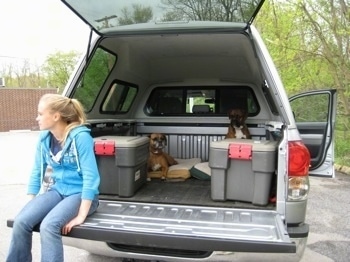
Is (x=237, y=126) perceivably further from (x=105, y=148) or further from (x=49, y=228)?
(x=49, y=228)

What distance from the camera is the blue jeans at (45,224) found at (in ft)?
8.41

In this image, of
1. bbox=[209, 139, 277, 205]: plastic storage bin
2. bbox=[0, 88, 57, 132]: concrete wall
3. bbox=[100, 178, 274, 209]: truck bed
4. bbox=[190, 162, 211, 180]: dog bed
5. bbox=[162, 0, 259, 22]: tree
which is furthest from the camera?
bbox=[0, 88, 57, 132]: concrete wall

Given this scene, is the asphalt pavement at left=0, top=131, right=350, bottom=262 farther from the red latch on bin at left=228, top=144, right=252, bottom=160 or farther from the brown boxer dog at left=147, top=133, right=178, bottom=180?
the red latch on bin at left=228, top=144, right=252, bottom=160

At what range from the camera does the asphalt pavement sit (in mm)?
4016

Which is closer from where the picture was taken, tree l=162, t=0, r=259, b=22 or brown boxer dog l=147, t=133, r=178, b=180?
tree l=162, t=0, r=259, b=22

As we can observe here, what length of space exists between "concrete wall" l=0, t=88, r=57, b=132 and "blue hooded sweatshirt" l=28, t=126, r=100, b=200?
86.9 ft

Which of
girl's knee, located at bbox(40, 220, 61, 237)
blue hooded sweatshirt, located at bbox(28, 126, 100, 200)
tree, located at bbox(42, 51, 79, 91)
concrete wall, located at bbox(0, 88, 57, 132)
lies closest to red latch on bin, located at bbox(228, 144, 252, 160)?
blue hooded sweatshirt, located at bbox(28, 126, 100, 200)

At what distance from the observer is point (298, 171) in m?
2.83

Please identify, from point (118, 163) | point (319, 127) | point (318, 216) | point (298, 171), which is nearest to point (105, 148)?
point (118, 163)

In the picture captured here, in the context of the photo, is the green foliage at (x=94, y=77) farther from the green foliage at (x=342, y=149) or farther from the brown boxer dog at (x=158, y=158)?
the green foliage at (x=342, y=149)

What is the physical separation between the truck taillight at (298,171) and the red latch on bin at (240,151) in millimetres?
474

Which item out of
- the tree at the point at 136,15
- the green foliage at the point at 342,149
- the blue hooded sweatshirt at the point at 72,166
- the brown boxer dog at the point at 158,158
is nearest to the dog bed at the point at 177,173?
the brown boxer dog at the point at 158,158

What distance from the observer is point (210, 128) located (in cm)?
570

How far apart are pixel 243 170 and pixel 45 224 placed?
1757mm
